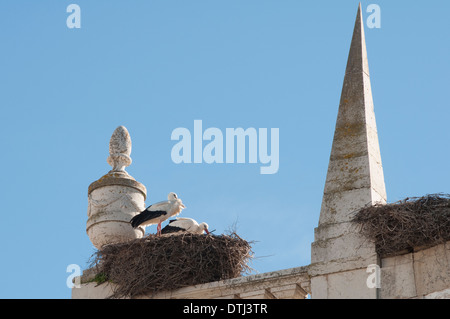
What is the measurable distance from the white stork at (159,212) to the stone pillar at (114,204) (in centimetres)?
19

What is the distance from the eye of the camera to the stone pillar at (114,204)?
56.9 feet

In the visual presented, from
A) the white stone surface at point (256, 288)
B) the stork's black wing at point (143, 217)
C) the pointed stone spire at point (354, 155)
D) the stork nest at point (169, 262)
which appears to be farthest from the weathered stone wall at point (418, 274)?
the stork's black wing at point (143, 217)

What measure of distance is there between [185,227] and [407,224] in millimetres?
4950

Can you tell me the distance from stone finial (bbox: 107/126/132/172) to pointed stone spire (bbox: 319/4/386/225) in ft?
13.9


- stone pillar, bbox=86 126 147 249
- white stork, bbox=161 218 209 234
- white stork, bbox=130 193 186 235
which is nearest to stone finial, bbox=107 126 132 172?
stone pillar, bbox=86 126 147 249

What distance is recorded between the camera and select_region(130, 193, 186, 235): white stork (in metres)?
17.4

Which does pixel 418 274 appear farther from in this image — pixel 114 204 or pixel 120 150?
pixel 120 150

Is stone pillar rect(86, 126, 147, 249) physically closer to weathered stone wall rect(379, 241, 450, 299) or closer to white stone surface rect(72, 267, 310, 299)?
white stone surface rect(72, 267, 310, 299)

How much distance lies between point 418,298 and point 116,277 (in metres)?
4.60

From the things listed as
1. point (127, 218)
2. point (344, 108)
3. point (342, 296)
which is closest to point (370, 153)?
point (344, 108)

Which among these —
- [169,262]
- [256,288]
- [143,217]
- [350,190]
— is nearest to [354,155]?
[350,190]

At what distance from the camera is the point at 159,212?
17891 millimetres
